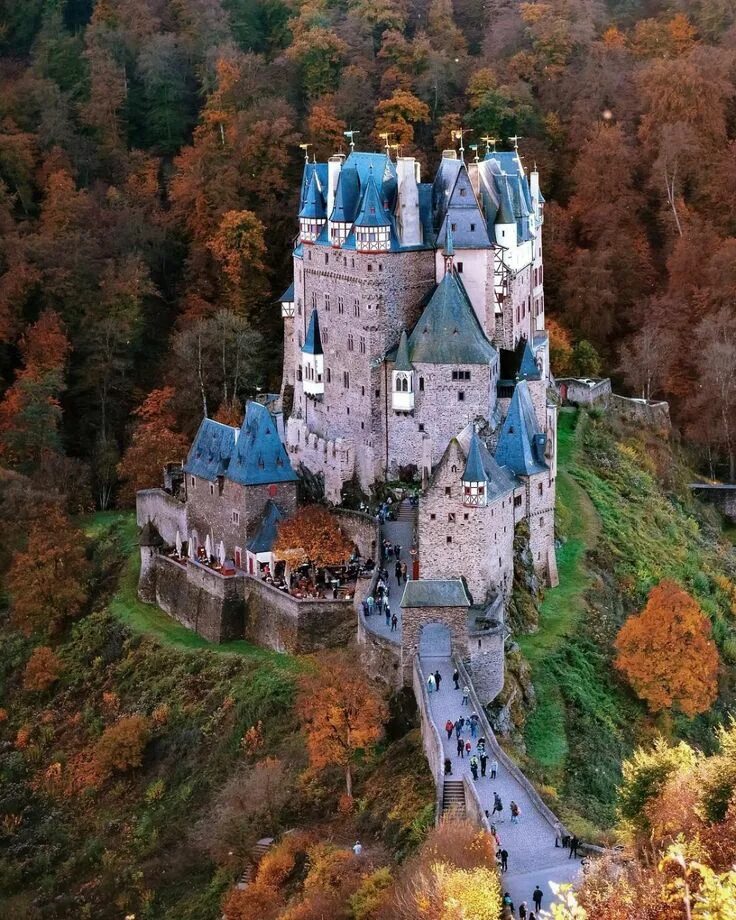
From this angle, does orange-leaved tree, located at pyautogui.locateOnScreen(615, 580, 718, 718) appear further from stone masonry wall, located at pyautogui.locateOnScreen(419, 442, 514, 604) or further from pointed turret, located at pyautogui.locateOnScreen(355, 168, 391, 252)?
pointed turret, located at pyautogui.locateOnScreen(355, 168, 391, 252)

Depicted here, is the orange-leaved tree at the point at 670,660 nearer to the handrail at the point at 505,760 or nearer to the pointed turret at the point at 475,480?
the pointed turret at the point at 475,480

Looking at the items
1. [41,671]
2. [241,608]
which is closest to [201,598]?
[241,608]

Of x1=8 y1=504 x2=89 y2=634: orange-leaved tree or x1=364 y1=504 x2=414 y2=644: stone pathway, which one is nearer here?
x1=364 y1=504 x2=414 y2=644: stone pathway

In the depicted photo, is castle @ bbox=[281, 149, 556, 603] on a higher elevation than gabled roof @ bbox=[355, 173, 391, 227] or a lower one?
lower

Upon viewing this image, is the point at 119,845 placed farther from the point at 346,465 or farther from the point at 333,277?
the point at 333,277

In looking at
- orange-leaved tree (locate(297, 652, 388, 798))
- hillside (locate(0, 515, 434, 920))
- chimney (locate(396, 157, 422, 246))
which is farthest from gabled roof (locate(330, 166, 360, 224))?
orange-leaved tree (locate(297, 652, 388, 798))

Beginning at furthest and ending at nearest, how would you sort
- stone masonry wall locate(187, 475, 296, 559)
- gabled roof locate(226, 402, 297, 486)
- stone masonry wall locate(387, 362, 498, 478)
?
stone masonry wall locate(187, 475, 296, 559) < gabled roof locate(226, 402, 297, 486) < stone masonry wall locate(387, 362, 498, 478)

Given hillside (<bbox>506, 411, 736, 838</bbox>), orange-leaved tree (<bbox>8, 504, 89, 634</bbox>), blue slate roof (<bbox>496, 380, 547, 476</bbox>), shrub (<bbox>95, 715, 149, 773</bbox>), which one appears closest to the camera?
hillside (<bbox>506, 411, 736, 838</bbox>)
